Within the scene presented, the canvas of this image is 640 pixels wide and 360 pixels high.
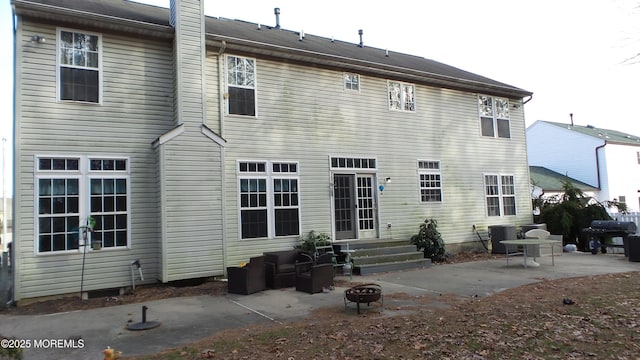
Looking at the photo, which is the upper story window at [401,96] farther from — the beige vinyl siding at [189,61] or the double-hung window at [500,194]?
the beige vinyl siding at [189,61]

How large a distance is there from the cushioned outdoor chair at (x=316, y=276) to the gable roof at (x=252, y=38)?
569 centimetres

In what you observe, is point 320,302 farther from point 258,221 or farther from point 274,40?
point 274,40

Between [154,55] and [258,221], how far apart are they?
4.72 meters

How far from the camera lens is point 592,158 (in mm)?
27734

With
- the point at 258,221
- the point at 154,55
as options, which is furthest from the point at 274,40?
the point at 258,221

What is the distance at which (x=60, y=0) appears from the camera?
9.71 m

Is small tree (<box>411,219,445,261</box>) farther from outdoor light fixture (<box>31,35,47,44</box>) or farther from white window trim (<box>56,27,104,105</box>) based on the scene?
outdoor light fixture (<box>31,35,47,44</box>)

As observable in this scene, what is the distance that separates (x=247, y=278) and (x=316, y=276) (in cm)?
140

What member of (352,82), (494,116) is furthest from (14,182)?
(494,116)

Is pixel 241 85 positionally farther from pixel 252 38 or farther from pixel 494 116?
pixel 494 116

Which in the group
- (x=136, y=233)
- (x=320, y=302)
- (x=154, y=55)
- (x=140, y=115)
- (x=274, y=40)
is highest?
(x=274, y=40)

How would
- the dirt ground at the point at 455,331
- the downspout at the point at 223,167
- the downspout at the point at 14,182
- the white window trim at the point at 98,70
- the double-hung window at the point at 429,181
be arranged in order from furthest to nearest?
the double-hung window at the point at 429,181 < the downspout at the point at 223,167 < the white window trim at the point at 98,70 < the downspout at the point at 14,182 < the dirt ground at the point at 455,331

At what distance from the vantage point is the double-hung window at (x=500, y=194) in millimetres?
15305

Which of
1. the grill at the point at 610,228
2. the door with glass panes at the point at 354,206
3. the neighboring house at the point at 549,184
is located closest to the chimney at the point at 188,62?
the door with glass panes at the point at 354,206
